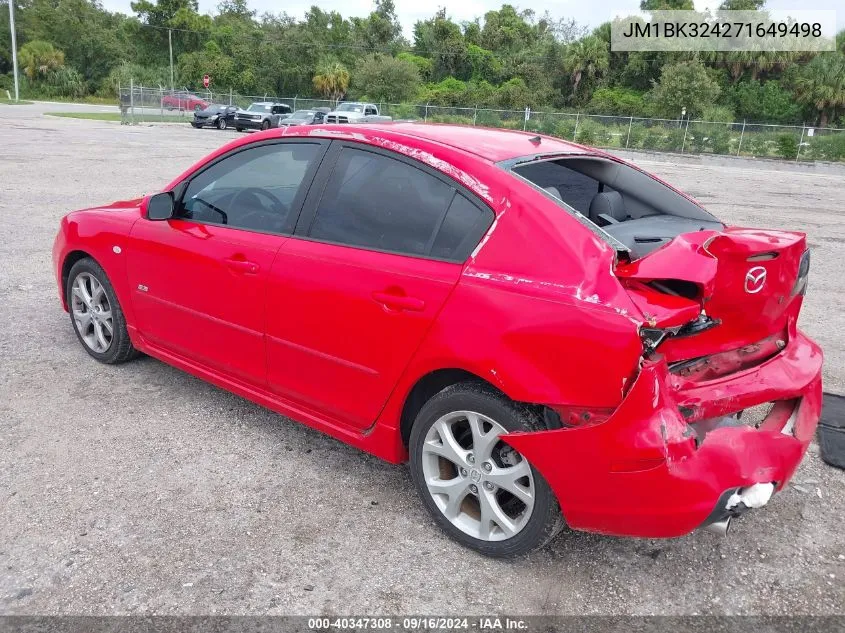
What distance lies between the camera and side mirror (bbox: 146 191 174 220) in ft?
12.4

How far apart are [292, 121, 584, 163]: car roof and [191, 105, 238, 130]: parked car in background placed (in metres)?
32.1

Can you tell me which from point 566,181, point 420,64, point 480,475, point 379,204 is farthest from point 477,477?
point 420,64

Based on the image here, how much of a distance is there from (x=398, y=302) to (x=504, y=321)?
491 millimetres

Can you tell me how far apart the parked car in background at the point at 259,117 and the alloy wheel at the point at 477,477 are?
31.6 metres

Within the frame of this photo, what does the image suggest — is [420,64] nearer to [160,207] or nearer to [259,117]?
[259,117]

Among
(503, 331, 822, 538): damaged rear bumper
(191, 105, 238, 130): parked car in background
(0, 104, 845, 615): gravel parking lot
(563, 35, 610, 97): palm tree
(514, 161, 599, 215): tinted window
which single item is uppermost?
(563, 35, 610, 97): palm tree

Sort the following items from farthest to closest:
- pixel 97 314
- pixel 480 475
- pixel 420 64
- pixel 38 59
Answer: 1. pixel 420 64
2. pixel 38 59
3. pixel 97 314
4. pixel 480 475

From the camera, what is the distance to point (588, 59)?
5541 centimetres

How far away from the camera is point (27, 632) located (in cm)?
235

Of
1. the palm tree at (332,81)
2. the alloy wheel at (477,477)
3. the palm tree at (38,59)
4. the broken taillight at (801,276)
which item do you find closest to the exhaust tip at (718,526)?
the alloy wheel at (477,477)

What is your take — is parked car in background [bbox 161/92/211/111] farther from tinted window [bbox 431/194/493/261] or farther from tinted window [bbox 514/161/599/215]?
tinted window [bbox 431/194/493/261]

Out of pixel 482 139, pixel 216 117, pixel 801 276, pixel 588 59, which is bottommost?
pixel 801 276

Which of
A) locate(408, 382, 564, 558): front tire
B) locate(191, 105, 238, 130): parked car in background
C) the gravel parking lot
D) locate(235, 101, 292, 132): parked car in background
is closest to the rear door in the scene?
locate(408, 382, 564, 558): front tire

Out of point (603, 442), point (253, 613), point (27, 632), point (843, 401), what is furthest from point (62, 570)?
point (843, 401)
